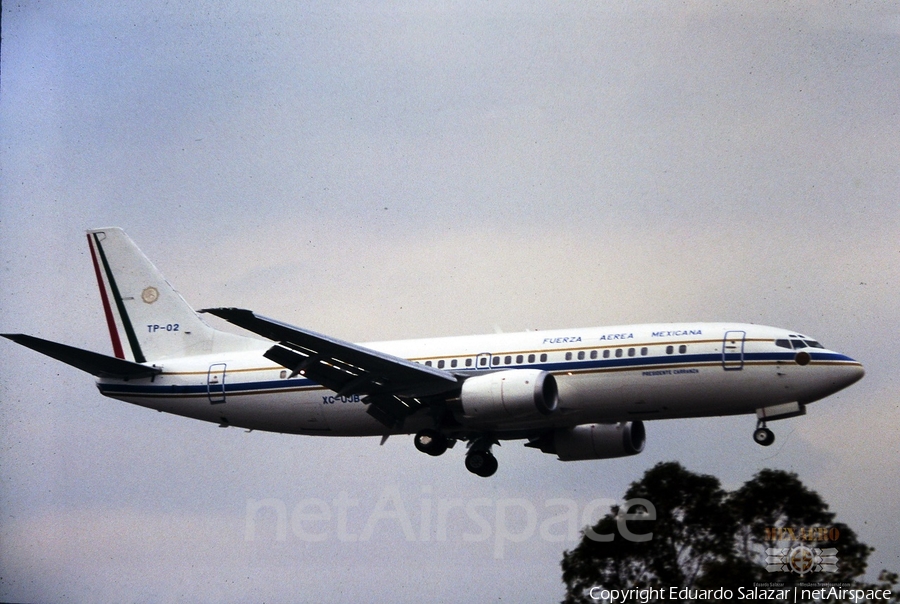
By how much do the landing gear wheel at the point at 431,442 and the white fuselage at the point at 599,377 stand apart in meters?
0.35

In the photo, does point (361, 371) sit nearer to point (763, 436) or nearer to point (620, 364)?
point (620, 364)

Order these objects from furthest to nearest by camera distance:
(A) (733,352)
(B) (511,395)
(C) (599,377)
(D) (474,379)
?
(D) (474,379), (C) (599,377), (B) (511,395), (A) (733,352)

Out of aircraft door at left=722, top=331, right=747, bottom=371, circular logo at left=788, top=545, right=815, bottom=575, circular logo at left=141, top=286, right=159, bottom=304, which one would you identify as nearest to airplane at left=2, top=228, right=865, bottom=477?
aircraft door at left=722, top=331, right=747, bottom=371

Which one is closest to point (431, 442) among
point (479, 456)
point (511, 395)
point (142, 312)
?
point (479, 456)

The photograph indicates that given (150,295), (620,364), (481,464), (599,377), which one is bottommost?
(481,464)

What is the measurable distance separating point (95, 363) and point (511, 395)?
46.6 ft

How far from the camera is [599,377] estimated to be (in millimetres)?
39594

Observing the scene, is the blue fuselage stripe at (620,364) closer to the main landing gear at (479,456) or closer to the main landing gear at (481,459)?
the main landing gear at (479,456)

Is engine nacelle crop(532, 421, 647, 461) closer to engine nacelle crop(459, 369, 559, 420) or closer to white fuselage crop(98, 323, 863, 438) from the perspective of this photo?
white fuselage crop(98, 323, 863, 438)

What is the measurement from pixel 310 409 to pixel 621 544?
10.4 metres

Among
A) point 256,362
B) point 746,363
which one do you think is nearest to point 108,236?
point 256,362

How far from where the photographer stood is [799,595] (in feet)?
122

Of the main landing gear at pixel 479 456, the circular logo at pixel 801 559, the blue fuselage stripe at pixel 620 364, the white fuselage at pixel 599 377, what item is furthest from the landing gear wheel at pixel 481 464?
the circular logo at pixel 801 559

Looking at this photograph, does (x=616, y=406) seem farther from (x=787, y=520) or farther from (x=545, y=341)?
(x=787, y=520)
